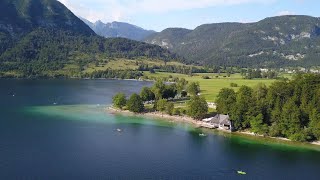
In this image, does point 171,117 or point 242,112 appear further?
point 171,117

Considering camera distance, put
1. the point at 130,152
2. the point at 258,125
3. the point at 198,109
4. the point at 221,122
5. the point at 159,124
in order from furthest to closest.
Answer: the point at 198,109 → the point at 159,124 → the point at 221,122 → the point at 258,125 → the point at 130,152

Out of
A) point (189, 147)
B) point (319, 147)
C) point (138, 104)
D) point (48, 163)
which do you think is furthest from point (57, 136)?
point (319, 147)

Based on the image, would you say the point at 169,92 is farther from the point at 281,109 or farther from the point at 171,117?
the point at 281,109

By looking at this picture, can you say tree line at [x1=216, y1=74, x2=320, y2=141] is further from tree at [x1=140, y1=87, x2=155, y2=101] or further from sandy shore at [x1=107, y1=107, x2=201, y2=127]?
tree at [x1=140, y1=87, x2=155, y2=101]

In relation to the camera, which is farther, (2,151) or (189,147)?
(189,147)

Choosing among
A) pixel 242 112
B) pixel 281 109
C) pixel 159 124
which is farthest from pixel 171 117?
pixel 281 109

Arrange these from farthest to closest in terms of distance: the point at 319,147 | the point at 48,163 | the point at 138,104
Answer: the point at 138,104 < the point at 319,147 < the point at 48,163

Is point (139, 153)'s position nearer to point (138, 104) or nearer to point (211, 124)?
point (211, 124)
